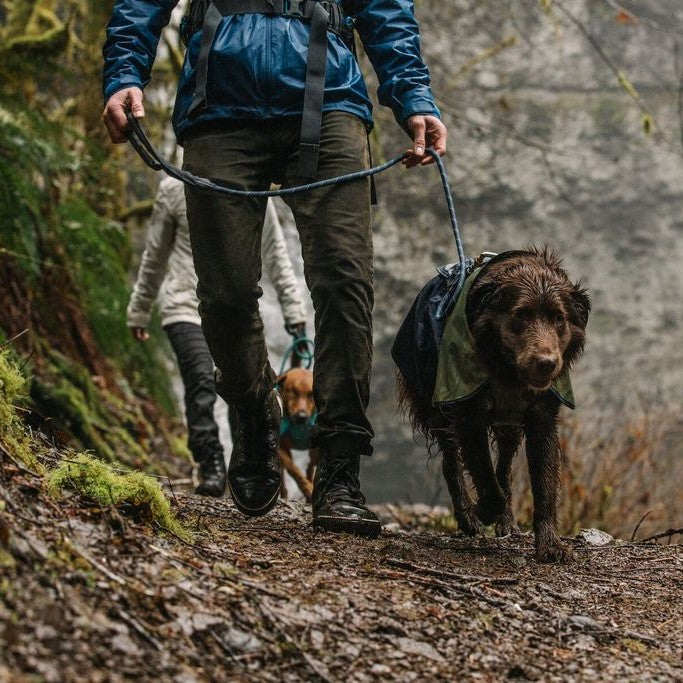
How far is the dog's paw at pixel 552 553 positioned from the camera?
3492 millimetres

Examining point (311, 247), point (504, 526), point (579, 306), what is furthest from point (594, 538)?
point (311, 247)

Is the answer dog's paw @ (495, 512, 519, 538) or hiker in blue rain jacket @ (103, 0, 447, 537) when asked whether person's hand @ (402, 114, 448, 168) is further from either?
dog's paw @ (495, 512, 519, 538)

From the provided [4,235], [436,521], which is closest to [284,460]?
[436,521]

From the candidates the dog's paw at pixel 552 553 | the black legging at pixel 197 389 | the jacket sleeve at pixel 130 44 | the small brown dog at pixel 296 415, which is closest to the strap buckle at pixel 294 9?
the jacket sleeve at pixel 130 44

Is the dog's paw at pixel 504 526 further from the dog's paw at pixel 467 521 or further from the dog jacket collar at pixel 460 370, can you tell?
the dog jacket collar at pixel 460 370

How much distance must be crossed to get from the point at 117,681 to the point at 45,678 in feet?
0.46

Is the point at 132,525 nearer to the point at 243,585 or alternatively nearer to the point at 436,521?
the point at 243,585

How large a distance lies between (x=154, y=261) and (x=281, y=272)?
2.69 feet

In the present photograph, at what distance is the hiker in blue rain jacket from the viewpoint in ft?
10.8

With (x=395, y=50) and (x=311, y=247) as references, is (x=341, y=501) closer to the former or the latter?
(x=311, y=247)

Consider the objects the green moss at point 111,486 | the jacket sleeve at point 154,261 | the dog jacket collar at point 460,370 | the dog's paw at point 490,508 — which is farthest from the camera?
the jacket sleeve at point 154,261

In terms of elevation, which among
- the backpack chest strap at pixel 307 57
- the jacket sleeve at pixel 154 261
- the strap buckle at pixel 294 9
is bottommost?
the jacket sleeve at pixel 154 261

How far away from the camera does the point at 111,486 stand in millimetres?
2564

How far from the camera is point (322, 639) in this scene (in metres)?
2.06
